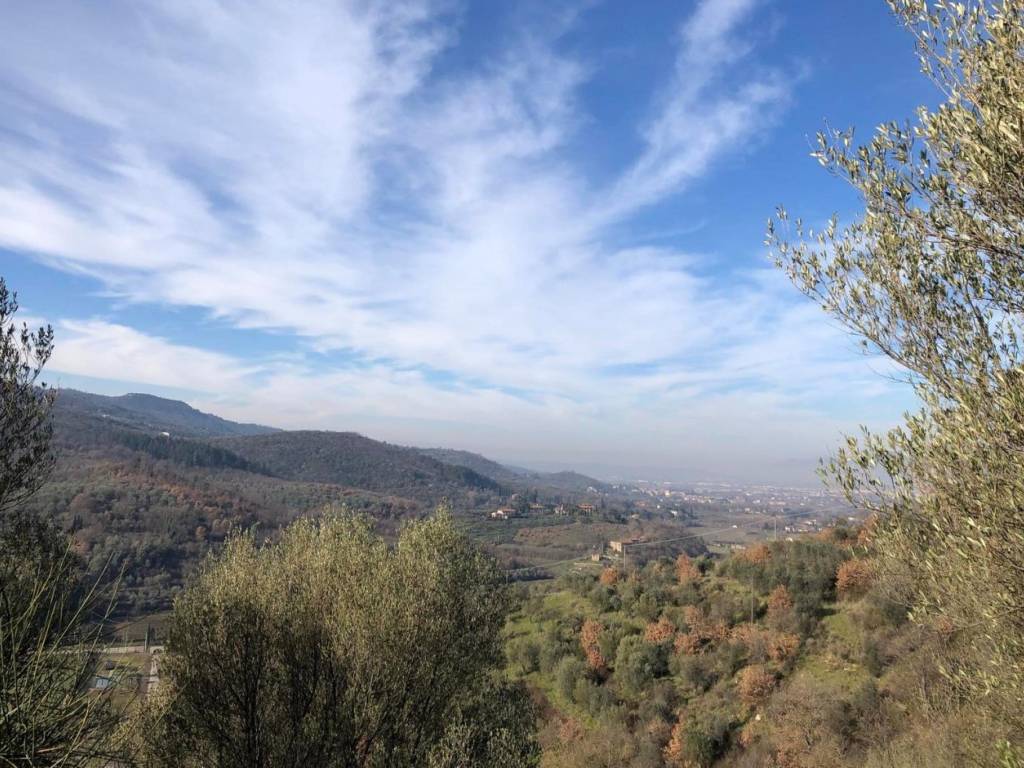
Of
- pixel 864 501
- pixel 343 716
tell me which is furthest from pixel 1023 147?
pixel 343 716

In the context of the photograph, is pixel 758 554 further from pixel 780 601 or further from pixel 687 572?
pixel 780 601

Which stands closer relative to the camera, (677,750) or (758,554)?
(677,750)

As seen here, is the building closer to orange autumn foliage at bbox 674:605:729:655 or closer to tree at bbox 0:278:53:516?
orange autumn foliage at bbox 674:605:729:655

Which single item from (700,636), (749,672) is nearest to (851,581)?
(700,636)

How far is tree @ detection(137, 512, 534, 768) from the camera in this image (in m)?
12.1

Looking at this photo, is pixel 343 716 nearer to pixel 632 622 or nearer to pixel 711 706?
pixel 711 706

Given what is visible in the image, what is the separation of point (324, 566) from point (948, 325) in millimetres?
14028

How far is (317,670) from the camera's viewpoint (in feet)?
43.1

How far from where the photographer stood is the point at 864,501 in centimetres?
800

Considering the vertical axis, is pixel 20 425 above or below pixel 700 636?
above

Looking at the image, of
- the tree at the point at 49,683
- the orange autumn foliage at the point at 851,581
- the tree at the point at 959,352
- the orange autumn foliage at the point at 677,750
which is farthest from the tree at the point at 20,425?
the orange autumn foliage at the point at 851,581

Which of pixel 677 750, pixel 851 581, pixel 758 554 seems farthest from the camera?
pixel 758 554

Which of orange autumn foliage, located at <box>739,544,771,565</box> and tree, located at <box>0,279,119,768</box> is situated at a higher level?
tree, located at <box>0,279,119,768</box>

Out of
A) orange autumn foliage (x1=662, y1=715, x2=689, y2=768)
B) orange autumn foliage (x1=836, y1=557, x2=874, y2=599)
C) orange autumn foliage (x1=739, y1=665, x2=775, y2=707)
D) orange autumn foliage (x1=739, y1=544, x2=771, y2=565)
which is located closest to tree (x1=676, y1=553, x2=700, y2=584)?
orange autumn foliage (x1=739, y1=544, x2=771, y2=565)
